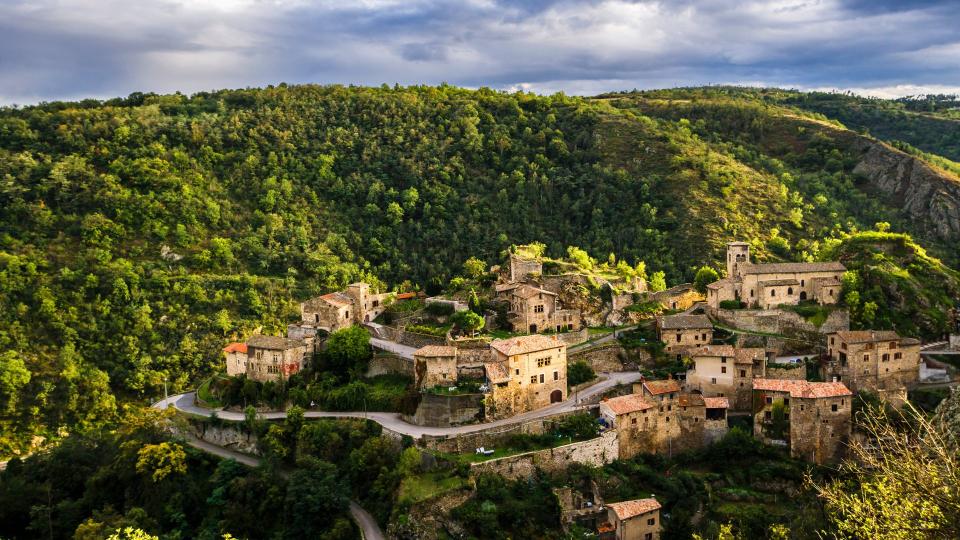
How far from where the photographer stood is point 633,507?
128 feet

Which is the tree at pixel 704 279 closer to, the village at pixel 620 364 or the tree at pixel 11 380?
the village at pixel 620 364

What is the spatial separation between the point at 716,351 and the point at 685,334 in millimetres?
4154

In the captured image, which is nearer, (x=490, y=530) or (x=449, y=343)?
(x=490, y=530)

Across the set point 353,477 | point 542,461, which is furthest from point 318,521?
point 542,461

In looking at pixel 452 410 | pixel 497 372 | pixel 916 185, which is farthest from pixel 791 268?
pixel 916 185

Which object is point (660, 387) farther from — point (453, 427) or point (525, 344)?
point (453, 427)

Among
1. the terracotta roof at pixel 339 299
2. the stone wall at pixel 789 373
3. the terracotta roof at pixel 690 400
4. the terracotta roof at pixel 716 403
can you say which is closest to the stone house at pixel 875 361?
the stone wall at pixel 789 373

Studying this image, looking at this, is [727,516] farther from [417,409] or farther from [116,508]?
[116,508]

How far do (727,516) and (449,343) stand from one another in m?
19.2

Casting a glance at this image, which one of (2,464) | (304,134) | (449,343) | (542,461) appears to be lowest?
(2,464)

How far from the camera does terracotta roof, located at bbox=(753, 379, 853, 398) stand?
4234 cm

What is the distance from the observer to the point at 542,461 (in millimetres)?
41719

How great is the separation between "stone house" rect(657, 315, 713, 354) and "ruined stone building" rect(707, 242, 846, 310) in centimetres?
429

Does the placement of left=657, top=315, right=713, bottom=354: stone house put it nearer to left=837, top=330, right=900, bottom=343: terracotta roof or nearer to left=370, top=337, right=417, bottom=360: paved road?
left=837, top=330, right=900, bottom=343: terracotta roof
